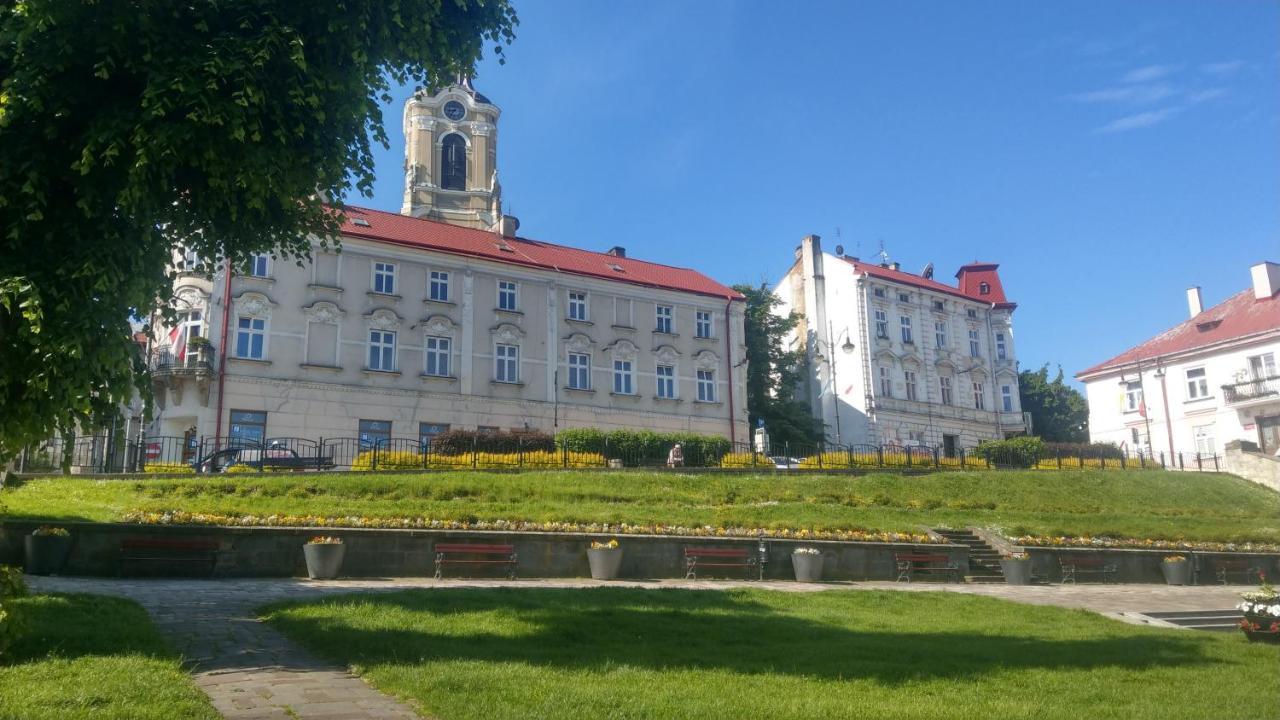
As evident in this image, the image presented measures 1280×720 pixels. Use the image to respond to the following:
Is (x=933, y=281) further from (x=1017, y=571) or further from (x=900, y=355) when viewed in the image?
(x=1017, y=571)

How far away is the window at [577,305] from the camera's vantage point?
4391 cm

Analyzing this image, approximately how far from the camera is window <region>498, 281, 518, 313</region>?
4225 cm

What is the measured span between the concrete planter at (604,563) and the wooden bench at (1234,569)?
666 inches

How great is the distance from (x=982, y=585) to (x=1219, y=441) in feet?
114

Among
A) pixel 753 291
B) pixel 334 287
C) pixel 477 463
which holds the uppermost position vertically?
pixel 753 291

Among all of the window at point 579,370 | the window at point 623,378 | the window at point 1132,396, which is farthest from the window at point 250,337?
the window at point 1132,396

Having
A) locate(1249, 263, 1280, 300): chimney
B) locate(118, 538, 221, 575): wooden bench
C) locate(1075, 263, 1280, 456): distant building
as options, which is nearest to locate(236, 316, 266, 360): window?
locate(118, 538, 221, 575): wooden bench

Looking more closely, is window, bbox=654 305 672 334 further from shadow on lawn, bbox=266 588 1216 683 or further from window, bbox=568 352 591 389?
shadow on lawn, bbox=266 588 1216 683

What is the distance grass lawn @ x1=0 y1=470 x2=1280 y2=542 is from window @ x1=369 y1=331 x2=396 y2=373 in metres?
12.5

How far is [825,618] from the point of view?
13.9m

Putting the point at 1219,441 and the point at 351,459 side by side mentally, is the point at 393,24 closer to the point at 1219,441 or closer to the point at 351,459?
the point at 351,459

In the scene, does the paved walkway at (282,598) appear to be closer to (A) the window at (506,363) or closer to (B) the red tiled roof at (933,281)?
(A) the window at (506,363)

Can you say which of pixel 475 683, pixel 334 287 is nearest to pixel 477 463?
pixel 334 287

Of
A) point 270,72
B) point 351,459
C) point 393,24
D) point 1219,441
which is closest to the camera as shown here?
point 270,72
